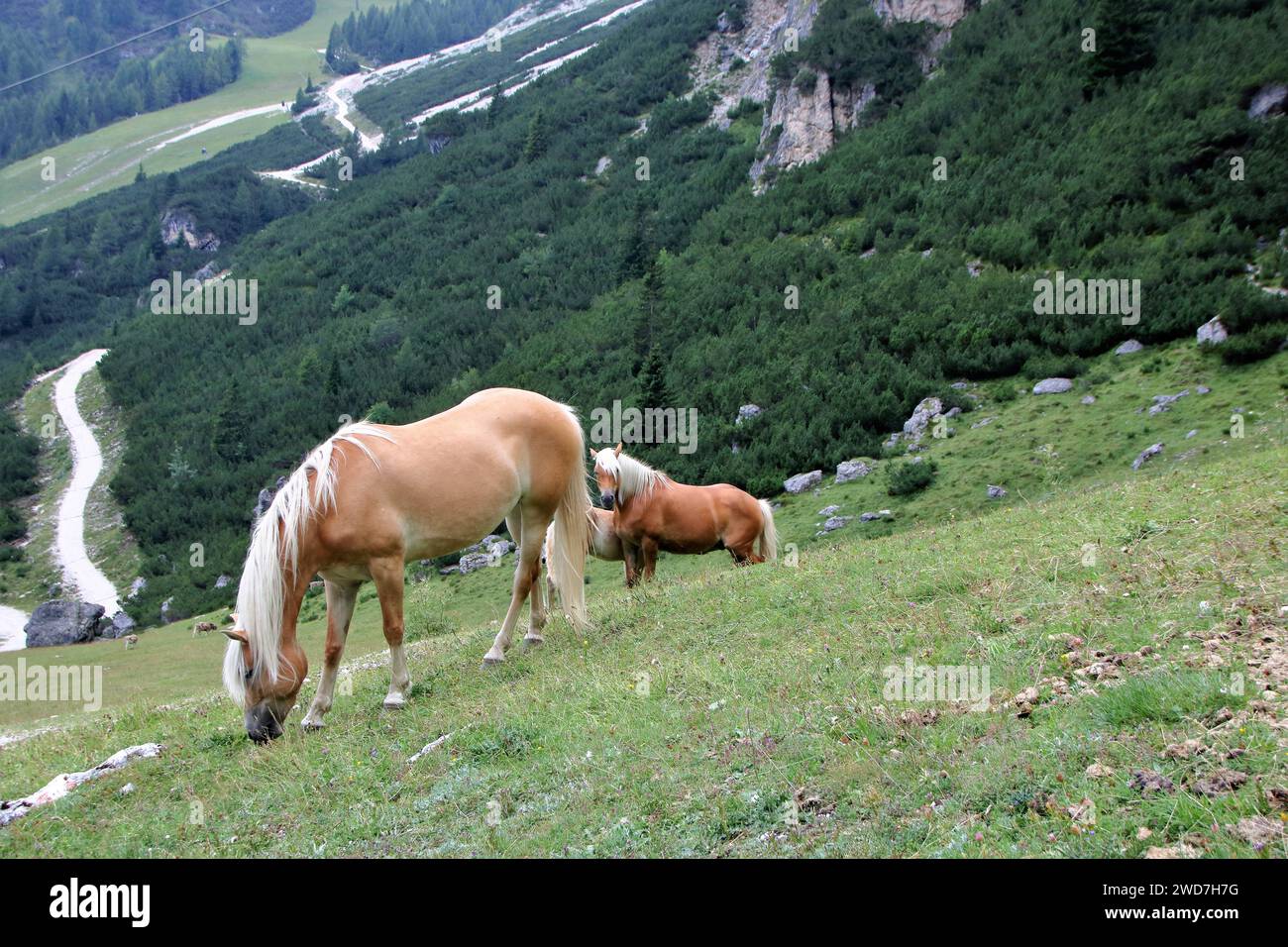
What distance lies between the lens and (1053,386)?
2362cm

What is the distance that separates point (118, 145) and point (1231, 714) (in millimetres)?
177752

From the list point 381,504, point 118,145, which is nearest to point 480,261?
point 381,504

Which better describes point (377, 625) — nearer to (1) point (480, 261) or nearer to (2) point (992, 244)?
(2) point (992, 244)

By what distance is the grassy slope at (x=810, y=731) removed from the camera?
3.91 metres

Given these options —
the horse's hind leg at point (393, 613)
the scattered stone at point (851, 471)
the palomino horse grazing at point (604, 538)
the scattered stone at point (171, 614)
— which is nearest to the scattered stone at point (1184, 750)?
the horse's hind leg at point (393, 613)

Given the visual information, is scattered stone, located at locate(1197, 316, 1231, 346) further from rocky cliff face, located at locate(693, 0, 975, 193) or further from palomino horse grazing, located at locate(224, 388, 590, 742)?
rocky cliff face, located at locate(693, 0, 975, 193)

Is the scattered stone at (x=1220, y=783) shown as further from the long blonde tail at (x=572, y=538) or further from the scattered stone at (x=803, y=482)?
the scattered stone at (x=803, y=482)

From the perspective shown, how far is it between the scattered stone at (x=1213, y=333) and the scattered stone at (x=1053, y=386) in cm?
310

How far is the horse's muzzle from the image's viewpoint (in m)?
7.36

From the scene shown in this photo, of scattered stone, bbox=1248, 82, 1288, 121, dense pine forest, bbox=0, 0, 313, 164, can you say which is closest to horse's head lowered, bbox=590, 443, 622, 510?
scattered stone, bbox=1248, 82, 1288, 121

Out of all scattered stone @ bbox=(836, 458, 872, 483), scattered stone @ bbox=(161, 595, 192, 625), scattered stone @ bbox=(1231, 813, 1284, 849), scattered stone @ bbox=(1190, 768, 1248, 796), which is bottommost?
scattered stone @ bbox=(161, 595, 192, 625)

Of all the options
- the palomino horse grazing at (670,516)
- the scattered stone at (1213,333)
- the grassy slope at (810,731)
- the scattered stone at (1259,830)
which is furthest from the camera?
the scattered stone at (1213,333)
